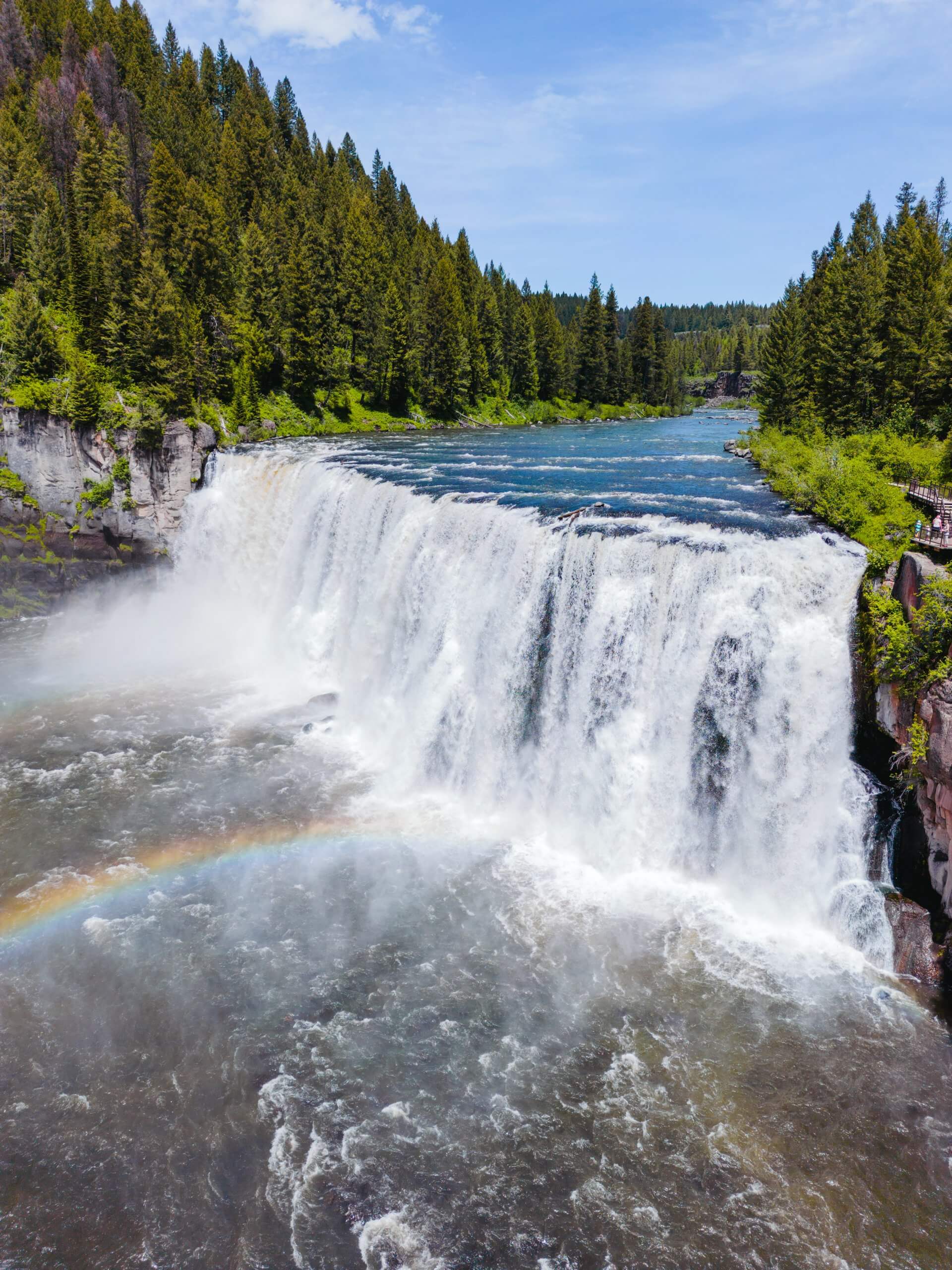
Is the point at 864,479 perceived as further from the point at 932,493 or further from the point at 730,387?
the point at 730,387

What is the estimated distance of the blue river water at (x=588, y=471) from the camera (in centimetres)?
2542

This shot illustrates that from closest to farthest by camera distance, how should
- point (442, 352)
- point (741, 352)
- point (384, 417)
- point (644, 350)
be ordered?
point (384, 417), point (442, 352), point (644, 350), point (741, 352)

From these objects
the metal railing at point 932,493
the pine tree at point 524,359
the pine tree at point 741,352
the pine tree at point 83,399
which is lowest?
the metal railing at point 932,493

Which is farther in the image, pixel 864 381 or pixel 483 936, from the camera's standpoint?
pixel 864 381

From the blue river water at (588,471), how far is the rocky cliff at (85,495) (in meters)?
9.06

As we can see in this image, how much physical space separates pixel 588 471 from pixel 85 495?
1011 inches

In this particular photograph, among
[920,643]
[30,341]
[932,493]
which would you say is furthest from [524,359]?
[920,643]

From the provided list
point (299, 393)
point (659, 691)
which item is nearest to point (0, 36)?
point (299, 393)

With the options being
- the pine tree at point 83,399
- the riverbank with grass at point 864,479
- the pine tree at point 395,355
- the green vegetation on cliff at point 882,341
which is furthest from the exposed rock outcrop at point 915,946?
the pine tree at point 395,355

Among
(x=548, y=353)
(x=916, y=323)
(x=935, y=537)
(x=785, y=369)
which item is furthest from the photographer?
(x=548, y=353)

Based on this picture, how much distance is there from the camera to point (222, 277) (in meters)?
53.8

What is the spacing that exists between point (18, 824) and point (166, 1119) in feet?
33.7

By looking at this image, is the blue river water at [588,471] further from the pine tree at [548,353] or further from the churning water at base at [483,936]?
the pine tree at [548,353]

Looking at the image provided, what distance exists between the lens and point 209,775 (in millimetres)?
20562
